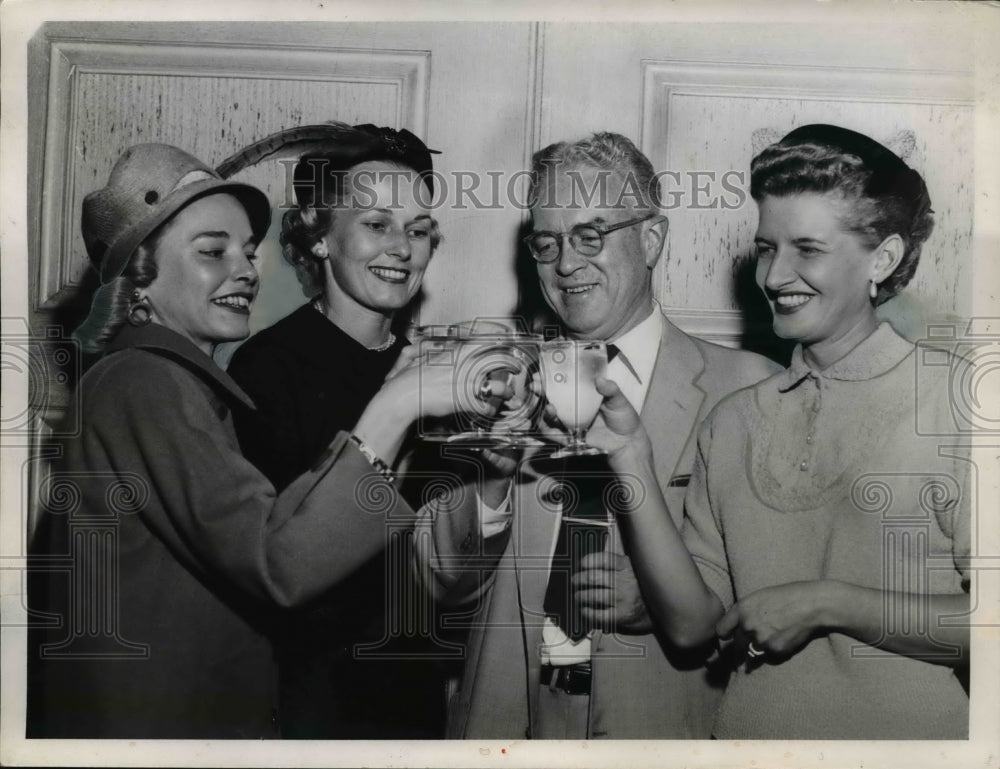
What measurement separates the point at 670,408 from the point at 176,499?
955 mm

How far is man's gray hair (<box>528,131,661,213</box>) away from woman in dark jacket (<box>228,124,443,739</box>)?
22cm

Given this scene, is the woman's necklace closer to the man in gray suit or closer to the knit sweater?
the man in gray suit

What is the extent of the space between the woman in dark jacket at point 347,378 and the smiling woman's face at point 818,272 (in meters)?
0.68

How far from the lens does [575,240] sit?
1920mm

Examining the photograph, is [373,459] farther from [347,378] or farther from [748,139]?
[748,139]

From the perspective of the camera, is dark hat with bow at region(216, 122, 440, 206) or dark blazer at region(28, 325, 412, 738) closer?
dark blazer at region(28, 325, 412, 738)

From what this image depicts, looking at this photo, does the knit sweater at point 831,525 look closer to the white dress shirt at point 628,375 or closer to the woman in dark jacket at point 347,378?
the white dress shirt at point 628,375

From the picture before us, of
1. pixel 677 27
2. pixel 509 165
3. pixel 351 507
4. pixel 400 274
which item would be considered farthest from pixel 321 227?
pixel 677 27

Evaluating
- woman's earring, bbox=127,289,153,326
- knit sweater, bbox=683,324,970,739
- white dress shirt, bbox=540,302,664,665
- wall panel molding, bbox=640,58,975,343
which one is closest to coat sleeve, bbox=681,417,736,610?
knit sweater, bbox=683,324,970,739

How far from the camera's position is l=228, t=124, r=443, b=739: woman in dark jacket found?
187 centimetres

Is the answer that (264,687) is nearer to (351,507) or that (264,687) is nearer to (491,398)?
(351,507)

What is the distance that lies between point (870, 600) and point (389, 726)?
959 mm

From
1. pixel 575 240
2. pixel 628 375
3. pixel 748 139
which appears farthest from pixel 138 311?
pixel 748 139

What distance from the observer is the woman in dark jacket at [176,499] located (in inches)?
71.9
